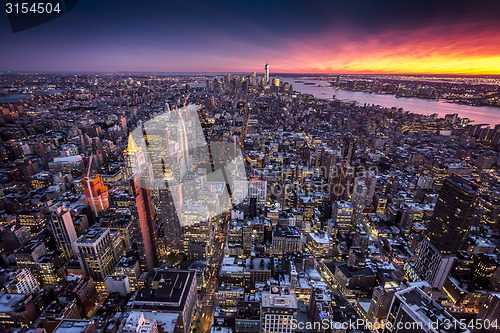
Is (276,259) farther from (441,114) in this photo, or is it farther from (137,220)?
(441,114)

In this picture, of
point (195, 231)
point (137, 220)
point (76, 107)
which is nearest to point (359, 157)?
point (195, 231)

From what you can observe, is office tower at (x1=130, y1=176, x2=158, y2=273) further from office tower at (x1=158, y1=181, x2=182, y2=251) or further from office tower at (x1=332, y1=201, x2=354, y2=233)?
office tower at (x1=332, y1=201, x2=354, y2=233)

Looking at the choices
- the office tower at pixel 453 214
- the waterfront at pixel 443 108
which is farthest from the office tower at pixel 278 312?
the waterfront at pixel 443 108

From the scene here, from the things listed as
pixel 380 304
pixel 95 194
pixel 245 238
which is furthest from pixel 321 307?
pixel 95 194

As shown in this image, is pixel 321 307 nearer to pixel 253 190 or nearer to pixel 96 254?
pixel 253 190

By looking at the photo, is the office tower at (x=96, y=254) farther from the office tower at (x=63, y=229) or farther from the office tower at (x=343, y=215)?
the office tower at (x=343, y=215)

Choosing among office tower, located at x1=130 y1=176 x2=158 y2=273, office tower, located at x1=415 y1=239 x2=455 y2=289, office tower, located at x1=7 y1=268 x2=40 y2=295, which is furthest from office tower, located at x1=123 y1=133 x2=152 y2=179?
office tower, located at x1=415 y1=239 x2=455 y2=289
